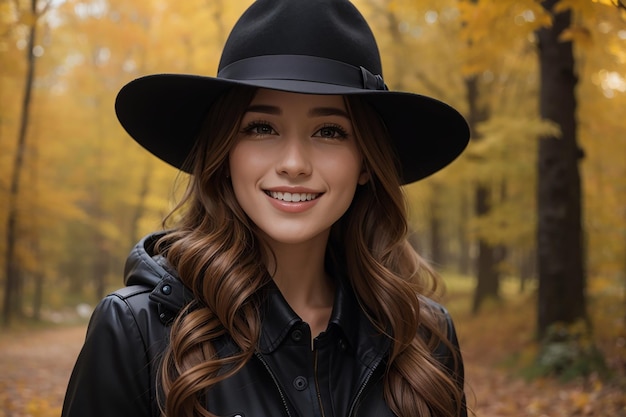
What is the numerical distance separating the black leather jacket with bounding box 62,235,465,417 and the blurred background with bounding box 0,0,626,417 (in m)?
0.66

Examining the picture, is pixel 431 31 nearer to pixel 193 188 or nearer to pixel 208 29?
pixel 208 29

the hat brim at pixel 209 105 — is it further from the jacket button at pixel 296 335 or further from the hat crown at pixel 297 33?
the jacket button at pixel 296 335

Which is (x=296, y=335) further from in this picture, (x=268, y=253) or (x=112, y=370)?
(x=112, y=370)

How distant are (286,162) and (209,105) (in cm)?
42

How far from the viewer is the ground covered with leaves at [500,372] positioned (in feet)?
20.4

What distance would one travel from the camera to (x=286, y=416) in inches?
77.4

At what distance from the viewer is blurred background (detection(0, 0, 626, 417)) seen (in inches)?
284

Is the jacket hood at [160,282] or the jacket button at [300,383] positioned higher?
the jacket hood at [160,282]

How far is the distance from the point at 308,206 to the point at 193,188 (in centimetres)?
48

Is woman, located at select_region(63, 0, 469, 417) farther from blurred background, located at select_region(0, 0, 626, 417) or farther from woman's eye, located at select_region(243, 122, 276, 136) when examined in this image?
blurred background, located at select_region(0, 0, 626, 417)

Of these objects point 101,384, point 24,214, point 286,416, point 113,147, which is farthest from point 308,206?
point 113,147

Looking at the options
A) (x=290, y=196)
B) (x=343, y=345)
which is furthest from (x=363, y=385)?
(x=290, y=196)

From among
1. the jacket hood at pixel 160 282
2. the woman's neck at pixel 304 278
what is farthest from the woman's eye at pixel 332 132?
the jacket hood at pixel 160 282

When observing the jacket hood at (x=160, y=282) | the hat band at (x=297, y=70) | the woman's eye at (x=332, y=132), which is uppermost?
the hat band at (x=297, y=70)
